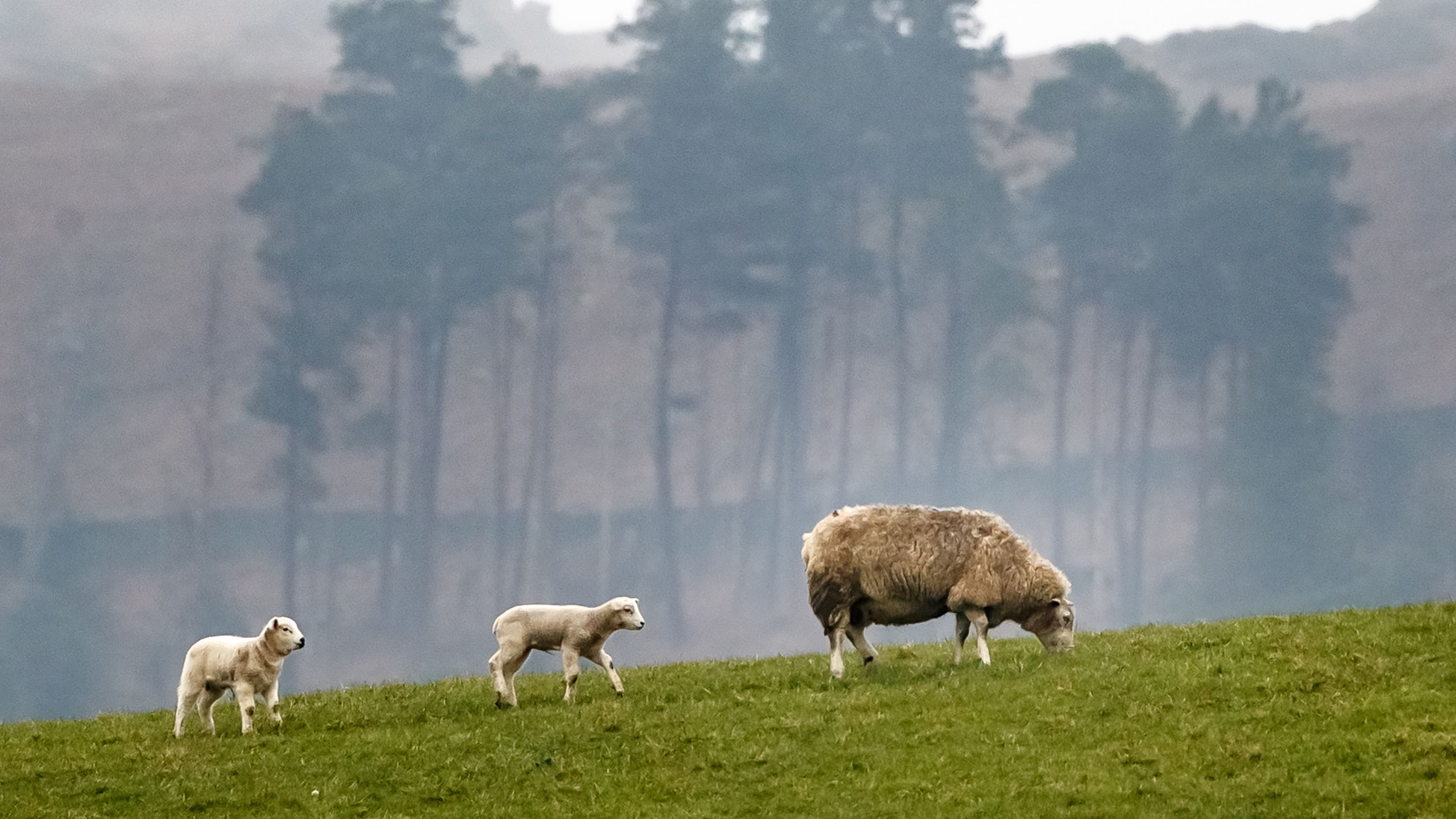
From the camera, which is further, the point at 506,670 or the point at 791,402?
the point at 791,402

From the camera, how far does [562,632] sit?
73.6ft

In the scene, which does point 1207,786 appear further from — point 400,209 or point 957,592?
point 400,209

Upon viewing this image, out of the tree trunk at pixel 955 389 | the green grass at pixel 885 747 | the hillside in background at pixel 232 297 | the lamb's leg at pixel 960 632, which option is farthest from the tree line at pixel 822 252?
the green grass at pixel 885 747

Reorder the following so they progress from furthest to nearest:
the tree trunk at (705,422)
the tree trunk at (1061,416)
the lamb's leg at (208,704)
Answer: the tree trunk at (705,422) → the tree trunk at (1061,416) → the lamb's leg at (208,704)

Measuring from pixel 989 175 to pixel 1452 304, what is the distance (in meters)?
36.1

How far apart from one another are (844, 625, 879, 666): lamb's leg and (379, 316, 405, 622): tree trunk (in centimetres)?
8970

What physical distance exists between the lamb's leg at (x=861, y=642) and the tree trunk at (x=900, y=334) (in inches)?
3628

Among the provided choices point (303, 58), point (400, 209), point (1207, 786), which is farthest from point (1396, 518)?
point (1207, 786)

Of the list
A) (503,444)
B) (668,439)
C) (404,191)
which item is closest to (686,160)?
(404,191)

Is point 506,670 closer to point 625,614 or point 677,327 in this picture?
point 625,614

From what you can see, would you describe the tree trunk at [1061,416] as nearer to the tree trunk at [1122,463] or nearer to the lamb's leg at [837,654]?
the tree trunk at [1122,463]

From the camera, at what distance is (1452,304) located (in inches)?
4961

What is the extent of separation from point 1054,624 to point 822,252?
10546cm

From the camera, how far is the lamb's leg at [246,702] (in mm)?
21750
